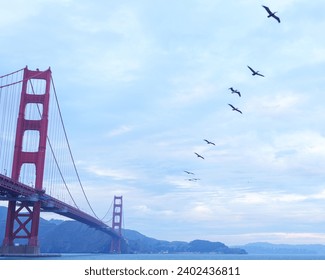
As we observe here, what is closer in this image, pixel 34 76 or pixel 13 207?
pixel 13 207
